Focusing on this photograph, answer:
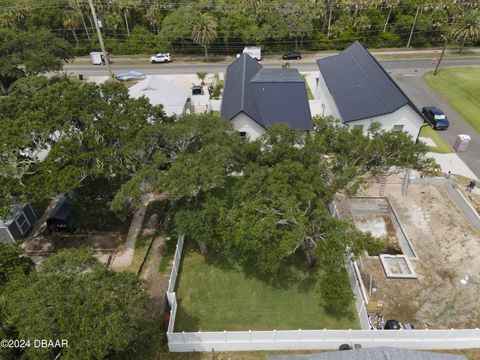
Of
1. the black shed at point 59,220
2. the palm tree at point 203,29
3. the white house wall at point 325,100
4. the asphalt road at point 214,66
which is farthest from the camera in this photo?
the palm tree at point 203,29

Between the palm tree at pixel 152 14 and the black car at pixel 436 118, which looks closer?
the black car at pixel 436 118

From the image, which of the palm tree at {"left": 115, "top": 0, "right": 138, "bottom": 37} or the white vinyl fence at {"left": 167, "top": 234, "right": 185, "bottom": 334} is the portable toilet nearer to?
the palm tree at {"left": 115, "top": 0, "right": 138, "bottom": 37}

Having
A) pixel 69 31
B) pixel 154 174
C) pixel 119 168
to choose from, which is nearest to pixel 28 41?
pixel 69 31

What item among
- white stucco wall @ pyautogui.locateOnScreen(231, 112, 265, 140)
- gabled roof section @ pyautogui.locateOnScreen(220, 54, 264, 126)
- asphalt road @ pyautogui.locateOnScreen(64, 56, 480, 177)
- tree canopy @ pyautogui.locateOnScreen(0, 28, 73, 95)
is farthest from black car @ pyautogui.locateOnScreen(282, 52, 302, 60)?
tree canopy @ pyautogui.locateOnScreen(0, 28, 73, 95)

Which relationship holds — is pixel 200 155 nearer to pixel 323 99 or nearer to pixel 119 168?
pixel 119 168

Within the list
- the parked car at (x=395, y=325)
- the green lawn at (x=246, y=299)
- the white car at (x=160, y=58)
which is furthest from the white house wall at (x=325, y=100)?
the white car at (x=160, y=58)

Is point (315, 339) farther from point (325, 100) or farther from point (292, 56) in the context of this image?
point (292, 56)

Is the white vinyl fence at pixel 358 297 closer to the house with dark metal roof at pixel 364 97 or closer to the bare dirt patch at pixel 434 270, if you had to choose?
the bare dirt patch at pixel 434 270
